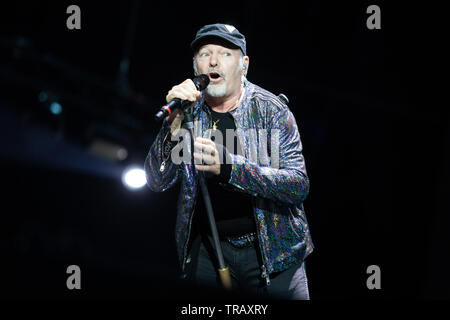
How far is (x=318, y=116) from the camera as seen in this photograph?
4.28m

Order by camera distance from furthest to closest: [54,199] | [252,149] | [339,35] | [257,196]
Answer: [54,199] < [339,35] < [252,149] < [257,196]

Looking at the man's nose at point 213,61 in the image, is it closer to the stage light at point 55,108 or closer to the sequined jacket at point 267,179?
the sequined jacket at point 267,179

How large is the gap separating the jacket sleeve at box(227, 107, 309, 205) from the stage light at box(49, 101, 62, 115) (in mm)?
3133

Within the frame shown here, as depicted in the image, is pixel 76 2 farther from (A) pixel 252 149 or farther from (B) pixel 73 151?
(A) pixel 252 149

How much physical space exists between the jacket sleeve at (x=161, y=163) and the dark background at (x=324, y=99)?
2123 millimetres

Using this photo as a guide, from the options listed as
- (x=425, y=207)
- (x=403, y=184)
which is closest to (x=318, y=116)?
(x=403, y=184)

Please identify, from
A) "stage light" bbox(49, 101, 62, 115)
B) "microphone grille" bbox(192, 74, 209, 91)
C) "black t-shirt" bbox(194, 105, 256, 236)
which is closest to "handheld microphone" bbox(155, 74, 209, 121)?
"microphone grille" bbox(192, 74, 209, 91)

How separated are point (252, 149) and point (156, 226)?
364cm

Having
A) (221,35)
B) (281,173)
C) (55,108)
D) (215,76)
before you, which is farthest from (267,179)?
(55,108)

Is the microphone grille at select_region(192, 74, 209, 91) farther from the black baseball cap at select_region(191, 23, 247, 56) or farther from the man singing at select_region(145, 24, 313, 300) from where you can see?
the black baseball cap at select_region(191, 23, 247, 56)

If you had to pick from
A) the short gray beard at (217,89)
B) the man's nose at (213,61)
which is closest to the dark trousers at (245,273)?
the short gray beard at (217,89)

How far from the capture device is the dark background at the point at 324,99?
405 centimetres

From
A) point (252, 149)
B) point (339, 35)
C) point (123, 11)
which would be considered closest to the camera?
point (252, 149)

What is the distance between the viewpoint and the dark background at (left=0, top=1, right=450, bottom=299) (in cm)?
405
